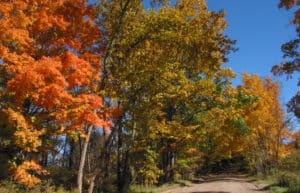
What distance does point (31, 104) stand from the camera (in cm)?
1752

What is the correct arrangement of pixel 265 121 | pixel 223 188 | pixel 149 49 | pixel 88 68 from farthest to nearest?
pixel 265 121 → pixel 223 188 → pixel 149 49 → pixel 88 68

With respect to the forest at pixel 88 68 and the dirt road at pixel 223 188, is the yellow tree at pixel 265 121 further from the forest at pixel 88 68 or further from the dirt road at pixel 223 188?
the forest at pixel 88 68

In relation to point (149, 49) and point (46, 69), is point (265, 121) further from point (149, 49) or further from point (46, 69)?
point (46, 69)

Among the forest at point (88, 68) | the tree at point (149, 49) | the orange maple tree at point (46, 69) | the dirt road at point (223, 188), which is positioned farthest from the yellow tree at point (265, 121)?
the orange maple tree at point (46, 69)

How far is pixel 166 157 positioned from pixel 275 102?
43.9 feet

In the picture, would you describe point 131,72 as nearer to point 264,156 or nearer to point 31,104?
point 31,104

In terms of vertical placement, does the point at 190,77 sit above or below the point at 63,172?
above

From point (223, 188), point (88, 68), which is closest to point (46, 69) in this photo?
point (88, 68)

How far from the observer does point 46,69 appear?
13922 mm

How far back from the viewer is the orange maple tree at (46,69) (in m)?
14.2

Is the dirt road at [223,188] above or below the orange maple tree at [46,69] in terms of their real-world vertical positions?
below

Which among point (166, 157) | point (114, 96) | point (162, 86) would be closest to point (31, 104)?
point (114, 96)

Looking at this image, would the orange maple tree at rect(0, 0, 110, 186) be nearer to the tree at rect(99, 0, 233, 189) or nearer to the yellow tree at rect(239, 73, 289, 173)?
the tree at rect(99, 0, 233, 189)

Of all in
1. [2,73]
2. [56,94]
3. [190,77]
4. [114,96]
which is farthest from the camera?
[190,77]
